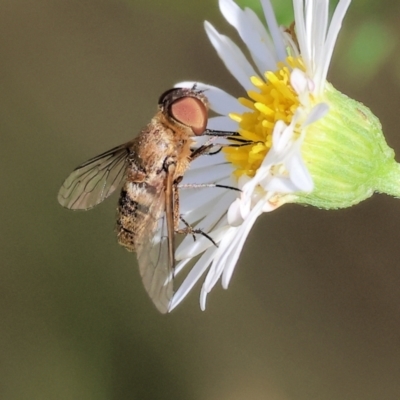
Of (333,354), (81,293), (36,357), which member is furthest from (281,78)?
(36,357)

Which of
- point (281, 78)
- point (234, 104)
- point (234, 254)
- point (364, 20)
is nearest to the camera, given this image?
point (234, 254)

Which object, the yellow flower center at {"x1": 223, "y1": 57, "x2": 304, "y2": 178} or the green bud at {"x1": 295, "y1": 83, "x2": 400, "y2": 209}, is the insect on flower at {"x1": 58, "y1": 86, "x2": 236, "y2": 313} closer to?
the yellow flower center at {"x1": 223, "y1": 57, "x2": 304, "y2": 178}

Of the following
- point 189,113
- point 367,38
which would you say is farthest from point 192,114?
→ point 367,38

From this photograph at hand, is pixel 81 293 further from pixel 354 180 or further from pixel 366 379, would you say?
pixel 354 180

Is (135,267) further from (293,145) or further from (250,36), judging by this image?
(293,145)

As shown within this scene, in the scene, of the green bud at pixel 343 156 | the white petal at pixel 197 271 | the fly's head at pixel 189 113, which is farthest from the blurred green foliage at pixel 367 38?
the white petal at pixel 197 271

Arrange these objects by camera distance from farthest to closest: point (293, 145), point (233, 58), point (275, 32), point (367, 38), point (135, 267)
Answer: point (135, 267) < point (367, 38) < point (233, 58) < point (275, 32) < point (293, 145)

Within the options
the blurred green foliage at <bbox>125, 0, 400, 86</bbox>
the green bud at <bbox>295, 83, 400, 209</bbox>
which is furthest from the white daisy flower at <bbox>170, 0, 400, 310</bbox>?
the blurred green foliage at <bbox>125, 0, 400, 86</bbox>
